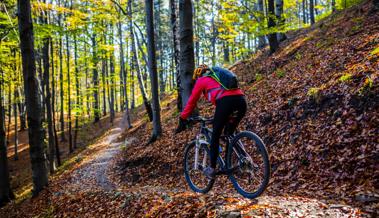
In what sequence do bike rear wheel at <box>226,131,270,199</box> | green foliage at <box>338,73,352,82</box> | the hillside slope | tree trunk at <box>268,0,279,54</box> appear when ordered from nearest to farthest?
1. bike rear wheel at <box>226,131,270,199</box>
2. the hillside slope
3. green foliage at <box>338,73,352,82</box>
4. tree trunk at <box>268,0,279,54</box>

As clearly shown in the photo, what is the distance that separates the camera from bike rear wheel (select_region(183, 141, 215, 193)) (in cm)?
650

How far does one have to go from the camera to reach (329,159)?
682 centimetres

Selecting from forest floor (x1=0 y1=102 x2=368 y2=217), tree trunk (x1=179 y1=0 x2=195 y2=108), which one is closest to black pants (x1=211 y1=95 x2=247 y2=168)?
forest floor (x1=0 y1=102 x2=368 y2=217)

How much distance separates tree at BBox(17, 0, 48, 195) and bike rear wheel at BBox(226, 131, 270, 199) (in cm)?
853

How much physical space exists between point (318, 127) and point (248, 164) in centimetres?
328

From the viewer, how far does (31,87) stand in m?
11.5

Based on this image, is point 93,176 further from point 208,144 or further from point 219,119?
point 219,119

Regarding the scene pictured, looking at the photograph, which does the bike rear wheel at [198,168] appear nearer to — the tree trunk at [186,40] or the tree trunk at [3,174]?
the tree trunk at [186,40]

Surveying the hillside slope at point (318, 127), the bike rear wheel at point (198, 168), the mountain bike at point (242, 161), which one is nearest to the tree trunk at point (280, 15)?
the hillside slope at point (318, 127)

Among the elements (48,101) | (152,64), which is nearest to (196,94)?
(152,64)

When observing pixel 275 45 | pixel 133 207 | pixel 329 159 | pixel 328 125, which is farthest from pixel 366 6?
pixel 133 207

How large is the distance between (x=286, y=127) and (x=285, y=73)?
15.0ft

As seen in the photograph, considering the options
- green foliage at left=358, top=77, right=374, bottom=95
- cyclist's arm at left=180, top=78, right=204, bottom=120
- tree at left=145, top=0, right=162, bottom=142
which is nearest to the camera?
cyclist's arm at left=180, top=78, right=204, bottom=120

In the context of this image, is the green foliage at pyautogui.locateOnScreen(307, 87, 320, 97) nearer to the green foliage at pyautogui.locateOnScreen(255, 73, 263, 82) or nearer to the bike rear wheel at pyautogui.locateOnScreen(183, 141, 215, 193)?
the bike rear wheel at pyautogui.locateOnScreen(183, 141, 215, 193)
